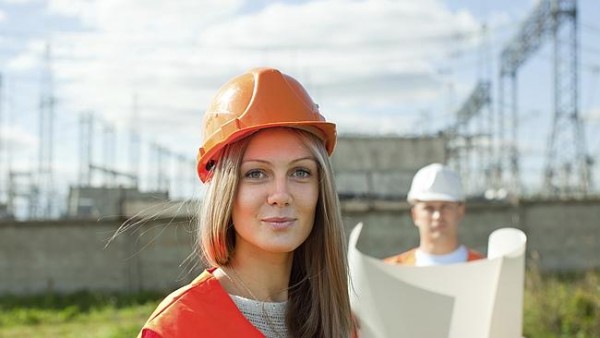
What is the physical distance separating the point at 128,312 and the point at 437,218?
8.65 metres

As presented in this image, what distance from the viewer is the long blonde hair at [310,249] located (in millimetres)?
1765

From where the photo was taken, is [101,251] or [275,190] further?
[101,251]

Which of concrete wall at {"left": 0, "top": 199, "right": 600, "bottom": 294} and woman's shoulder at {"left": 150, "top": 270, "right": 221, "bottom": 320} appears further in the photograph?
concrete wall at {"left": 0, "top": 199, "right": 600, "bottom": 294}

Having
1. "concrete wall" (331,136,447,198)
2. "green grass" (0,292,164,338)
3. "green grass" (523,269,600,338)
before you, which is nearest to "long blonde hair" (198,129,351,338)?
"green grass" (523,269,600,338)

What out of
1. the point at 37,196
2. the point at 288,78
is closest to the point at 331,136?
the point at 288,78

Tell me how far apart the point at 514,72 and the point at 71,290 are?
2490cm

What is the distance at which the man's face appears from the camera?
4449 mm

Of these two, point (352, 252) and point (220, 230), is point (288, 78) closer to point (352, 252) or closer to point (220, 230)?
point (220, 230)

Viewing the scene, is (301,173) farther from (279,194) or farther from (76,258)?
(76,258)

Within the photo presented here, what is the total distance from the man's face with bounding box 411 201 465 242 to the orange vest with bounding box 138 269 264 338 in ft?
9.57

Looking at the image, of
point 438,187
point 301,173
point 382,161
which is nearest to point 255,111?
point 301,173

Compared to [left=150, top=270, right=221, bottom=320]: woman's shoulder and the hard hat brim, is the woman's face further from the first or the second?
[left=150, top=270, right=221, bottom=320]: woman's shoulder

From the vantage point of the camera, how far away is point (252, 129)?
5.71 ft

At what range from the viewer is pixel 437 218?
452cm
